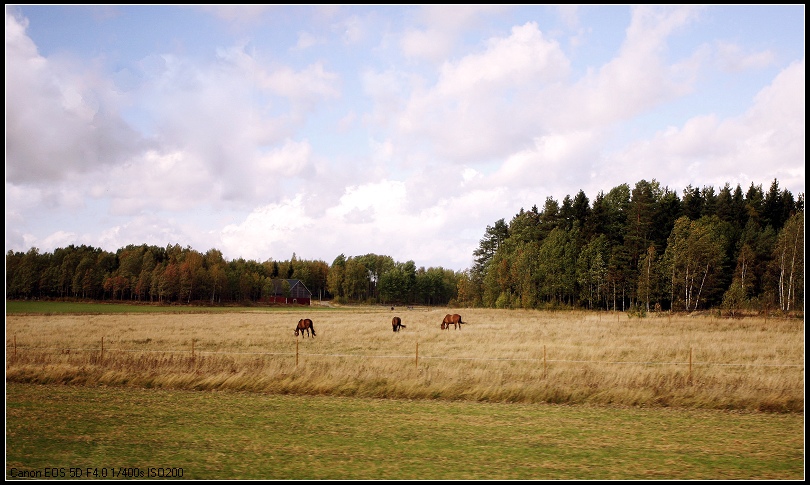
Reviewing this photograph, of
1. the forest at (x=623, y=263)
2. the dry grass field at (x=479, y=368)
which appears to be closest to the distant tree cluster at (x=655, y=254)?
the forest at (x=623, y=263)

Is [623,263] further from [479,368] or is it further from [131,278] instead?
[131,278]

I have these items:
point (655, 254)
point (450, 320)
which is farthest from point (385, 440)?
point (655, 254)

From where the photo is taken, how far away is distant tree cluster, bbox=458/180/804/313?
58388 millimetres

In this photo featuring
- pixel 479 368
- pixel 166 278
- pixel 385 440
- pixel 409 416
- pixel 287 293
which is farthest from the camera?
pixel 287 293

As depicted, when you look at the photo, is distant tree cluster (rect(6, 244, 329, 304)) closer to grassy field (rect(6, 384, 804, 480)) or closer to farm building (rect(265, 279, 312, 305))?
farm building (rect(265, 279, 312, 305))

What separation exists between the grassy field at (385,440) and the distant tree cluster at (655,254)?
138ft

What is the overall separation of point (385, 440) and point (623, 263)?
64804 mm

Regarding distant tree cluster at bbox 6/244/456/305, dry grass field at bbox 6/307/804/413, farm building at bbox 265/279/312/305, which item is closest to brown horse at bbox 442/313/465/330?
dry grass field at bbox 6/307/804/413

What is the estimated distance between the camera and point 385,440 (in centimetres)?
1088

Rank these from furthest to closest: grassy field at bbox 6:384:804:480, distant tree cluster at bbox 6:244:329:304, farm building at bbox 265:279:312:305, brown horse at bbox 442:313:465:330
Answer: farm building at bbox 265:279:312:305
distant tree cluster at bbox 6:244:329:304
brown horse at bbox 442:313:465:330
grassy field at bbox 6:384:804:480

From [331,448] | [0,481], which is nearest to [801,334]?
[331,448]

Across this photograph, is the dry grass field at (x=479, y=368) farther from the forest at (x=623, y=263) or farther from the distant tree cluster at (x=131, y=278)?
the distant tree cluster at (x=131, y=278)

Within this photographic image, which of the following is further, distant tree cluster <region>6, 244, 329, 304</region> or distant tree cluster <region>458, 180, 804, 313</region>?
distant tree cluster <region>6, 244, 329, 304</region>

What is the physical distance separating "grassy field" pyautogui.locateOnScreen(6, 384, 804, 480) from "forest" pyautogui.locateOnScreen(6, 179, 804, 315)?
3873 centimetres
